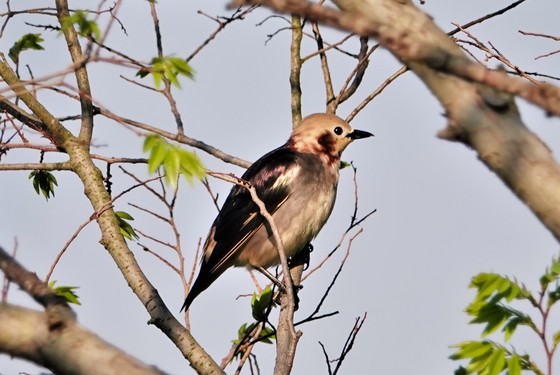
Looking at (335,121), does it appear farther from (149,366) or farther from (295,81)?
(149,366)

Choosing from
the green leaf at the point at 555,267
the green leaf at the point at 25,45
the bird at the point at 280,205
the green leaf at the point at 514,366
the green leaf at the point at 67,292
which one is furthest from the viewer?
the bird at the point at 280,205

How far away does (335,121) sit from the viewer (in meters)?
8.85

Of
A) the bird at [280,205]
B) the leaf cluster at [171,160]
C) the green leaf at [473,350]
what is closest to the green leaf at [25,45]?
the bird at [280,205]

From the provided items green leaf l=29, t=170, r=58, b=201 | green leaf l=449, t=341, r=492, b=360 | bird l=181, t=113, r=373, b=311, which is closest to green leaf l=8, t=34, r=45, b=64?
green leaf l=29, t=170, r=58, b=201

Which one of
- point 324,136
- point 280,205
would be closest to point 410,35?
point 280,205

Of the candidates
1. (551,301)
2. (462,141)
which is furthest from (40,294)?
(551,301)

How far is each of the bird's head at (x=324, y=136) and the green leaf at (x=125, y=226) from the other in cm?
211

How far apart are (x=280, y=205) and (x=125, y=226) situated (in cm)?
188

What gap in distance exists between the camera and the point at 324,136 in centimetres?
898

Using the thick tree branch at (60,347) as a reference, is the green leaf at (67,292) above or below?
above

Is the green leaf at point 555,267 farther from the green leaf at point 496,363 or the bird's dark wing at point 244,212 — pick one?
the bird's dark wing at point 244,212

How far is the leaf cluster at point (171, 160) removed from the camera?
14.1 ft

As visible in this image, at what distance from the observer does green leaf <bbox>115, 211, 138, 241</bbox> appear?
24.1ft

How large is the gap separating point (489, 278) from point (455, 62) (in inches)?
89.0
